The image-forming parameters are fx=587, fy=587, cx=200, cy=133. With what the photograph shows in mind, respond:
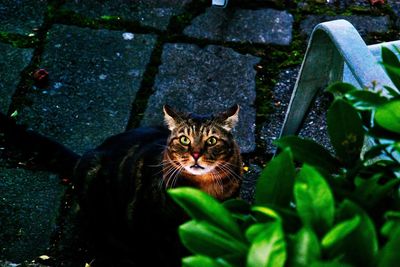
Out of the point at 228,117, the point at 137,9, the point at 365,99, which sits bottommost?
the point at 137,9

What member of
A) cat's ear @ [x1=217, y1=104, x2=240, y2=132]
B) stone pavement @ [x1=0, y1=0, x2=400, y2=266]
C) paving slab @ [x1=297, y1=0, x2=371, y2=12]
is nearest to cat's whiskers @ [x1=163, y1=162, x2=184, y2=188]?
cat's ear @ [x1=217, y1=104, x2=240, y2=132]

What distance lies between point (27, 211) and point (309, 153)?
1.97m

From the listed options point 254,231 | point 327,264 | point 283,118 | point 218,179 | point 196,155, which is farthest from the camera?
point 283,118

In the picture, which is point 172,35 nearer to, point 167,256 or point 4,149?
point 4,149

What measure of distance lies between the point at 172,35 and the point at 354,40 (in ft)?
6.03

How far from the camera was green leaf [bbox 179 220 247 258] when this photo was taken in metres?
0.88

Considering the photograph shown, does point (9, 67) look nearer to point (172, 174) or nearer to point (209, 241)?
point (172, 174)

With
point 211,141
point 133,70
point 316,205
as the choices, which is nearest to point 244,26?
point 133,70

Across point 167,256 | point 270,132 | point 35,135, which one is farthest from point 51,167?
point 270,132

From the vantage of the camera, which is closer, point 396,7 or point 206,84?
point 206,84

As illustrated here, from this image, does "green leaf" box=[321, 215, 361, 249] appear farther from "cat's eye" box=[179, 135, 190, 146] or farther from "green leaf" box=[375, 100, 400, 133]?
"cat's eye" box=[179, 135, 190, 146]

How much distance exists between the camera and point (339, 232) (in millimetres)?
806

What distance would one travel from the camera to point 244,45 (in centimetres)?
362

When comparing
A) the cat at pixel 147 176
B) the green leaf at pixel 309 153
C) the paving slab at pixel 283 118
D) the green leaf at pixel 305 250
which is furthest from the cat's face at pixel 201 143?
the green leaf at pixel 305 250
